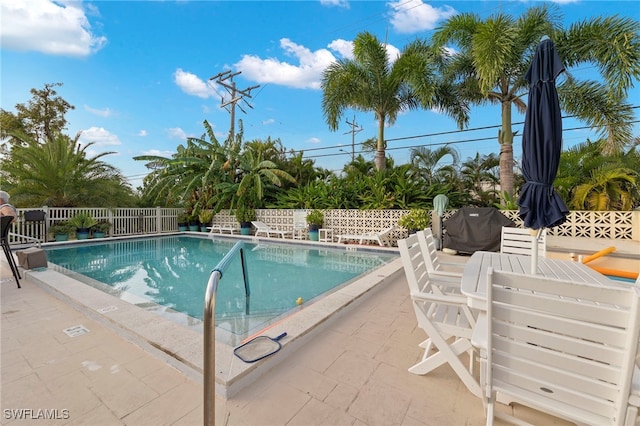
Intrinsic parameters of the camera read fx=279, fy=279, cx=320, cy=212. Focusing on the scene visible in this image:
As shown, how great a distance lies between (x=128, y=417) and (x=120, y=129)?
55.8 ft

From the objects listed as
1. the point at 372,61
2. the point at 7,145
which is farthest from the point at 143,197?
the point at 372,61

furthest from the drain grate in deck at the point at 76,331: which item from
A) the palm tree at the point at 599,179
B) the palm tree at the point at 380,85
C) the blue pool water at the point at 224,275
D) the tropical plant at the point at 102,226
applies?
the palm tree at the point at 599,179

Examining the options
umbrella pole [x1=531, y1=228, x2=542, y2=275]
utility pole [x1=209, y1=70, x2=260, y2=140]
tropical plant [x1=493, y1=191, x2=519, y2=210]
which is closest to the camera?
umbrella pole [x1=531, y1=228, x2=542, y2=275]

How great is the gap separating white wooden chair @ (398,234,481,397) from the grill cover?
18.9 feet

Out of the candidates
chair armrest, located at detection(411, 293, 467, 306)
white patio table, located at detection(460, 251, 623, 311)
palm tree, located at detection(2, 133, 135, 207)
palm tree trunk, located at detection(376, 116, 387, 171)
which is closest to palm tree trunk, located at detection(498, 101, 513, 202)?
palm tree trunk, located at detection(376, 116, 387, 171)

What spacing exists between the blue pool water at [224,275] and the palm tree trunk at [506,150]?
4651 millimetres

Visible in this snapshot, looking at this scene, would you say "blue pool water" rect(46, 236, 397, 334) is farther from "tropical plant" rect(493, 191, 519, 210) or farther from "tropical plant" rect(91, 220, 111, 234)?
"tropical plant" rect(493, 191, 519, 210)

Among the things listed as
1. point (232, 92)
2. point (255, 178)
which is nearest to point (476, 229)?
point (255, 178)

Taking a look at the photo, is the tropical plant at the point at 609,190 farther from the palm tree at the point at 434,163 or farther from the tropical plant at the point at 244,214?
the tropical plant at the point at 244,214

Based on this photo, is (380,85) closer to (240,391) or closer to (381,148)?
(381,148)

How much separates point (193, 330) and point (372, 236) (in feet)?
24.2

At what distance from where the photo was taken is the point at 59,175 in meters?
10.9

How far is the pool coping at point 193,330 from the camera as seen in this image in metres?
2.24

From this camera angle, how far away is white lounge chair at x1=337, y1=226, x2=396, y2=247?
30.9 feet
